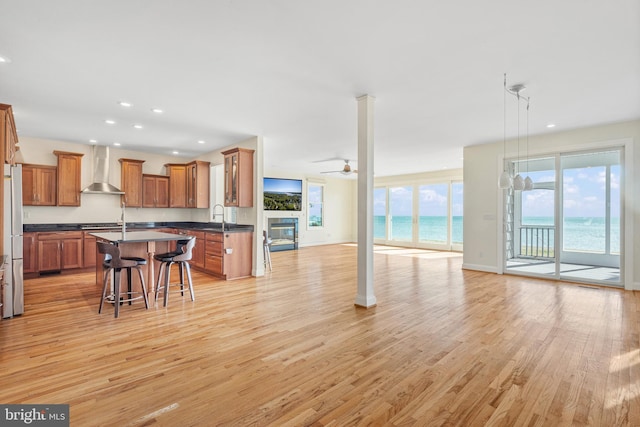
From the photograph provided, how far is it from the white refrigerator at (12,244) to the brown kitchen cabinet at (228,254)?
2679mm

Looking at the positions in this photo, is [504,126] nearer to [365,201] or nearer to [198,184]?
[365,201]

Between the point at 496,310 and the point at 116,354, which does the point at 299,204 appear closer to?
the point at 496,310

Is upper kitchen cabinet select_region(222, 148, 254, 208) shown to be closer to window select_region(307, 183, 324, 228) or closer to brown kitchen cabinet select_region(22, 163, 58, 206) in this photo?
brown kitchen cabinet select_region(22, 163, 58, 206)

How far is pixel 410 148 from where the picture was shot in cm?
693

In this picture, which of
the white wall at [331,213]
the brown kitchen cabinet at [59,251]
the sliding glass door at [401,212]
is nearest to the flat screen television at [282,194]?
the white wall at [331,213]

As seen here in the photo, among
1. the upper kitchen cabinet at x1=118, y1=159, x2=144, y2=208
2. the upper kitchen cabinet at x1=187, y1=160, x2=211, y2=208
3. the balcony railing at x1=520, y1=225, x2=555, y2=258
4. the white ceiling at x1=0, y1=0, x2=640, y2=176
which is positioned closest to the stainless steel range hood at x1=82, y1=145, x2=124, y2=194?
the upper kitchen cabinet at x1=118, y1=159, x2=144, y2=208

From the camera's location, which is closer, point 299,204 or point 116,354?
point 116,354

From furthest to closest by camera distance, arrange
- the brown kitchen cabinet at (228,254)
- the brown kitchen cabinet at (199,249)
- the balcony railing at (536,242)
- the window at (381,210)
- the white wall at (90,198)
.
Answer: the window at (381,210), the balcony railing at (536,242), the brown kitchen cabinet at (199,249), the white wall at (90,198), the brown kitchen cabinet at (228,254)

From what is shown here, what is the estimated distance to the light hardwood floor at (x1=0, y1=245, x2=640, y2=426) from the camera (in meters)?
1.93

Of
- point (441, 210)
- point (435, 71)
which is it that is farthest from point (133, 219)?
point (441, 210)

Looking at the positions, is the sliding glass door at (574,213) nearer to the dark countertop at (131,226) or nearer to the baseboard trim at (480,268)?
the baseboard trim at (480,268)

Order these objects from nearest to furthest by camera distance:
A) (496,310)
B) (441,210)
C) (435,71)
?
(435,71) < (496,310) < (441,210)

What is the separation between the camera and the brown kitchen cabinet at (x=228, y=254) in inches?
222

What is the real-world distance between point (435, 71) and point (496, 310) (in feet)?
9.88
